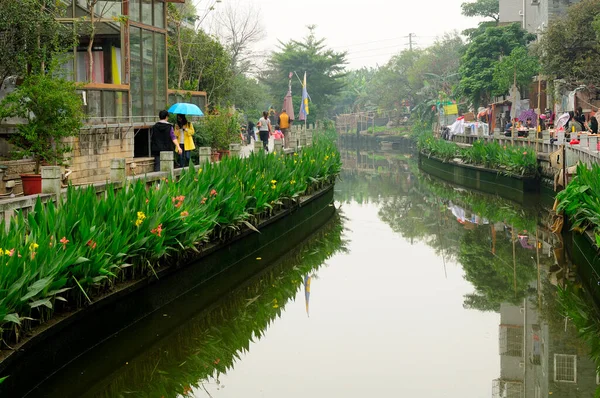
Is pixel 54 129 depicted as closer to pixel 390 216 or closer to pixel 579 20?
pixel 390 216

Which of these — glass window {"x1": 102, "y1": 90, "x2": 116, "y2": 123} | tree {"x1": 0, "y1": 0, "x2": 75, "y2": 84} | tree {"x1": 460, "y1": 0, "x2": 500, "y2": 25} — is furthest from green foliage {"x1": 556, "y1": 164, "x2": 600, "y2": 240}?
tree {"x1": 460, "y1": 0, "x2": 500, "y2": 25}

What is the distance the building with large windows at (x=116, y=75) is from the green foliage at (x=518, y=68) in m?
23.6

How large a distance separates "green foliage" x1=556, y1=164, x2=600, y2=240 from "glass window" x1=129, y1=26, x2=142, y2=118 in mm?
12248

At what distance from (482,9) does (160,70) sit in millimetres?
42669

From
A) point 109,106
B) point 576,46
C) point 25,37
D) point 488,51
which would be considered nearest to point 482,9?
point 488,51

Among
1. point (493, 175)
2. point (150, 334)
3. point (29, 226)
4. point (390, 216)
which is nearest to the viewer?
point (29, 226)

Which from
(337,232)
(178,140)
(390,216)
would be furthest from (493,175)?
(178,140)

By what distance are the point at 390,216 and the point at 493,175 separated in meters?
7.54

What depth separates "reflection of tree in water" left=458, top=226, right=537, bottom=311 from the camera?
42.1ft

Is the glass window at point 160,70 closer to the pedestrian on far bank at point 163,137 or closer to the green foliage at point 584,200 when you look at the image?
the pedestrian on far bank at point 163,137

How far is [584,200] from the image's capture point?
14328mm

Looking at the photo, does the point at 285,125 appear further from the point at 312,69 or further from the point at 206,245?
the point at 312,69

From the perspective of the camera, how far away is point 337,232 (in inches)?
794

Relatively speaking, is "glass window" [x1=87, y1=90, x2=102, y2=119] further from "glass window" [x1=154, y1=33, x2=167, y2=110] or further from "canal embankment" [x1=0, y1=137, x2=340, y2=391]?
"canal embankment" [x1=0, y1=137, x2=340, y2=391]
